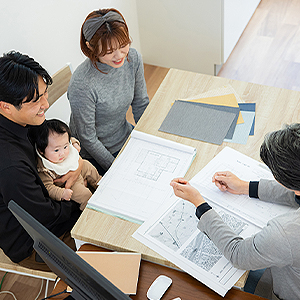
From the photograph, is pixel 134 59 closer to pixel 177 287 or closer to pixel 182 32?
pixel 177 287

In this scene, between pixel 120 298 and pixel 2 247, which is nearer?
pixel 120 298

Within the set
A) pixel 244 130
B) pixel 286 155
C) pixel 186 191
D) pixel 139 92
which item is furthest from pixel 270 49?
pixel 286 155

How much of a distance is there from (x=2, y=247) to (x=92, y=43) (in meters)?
0.94

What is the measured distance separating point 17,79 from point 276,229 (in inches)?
39.0

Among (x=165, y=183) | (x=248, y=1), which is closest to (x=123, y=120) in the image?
(x=165, y=183)

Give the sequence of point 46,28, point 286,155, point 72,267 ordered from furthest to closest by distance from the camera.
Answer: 1. point 46,28
2. point 286,155
3. point 72,267

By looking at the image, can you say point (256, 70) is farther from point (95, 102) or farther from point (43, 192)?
point (43, 192)

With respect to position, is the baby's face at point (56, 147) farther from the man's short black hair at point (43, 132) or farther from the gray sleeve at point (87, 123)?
the gray sleeve at point (87, 123)

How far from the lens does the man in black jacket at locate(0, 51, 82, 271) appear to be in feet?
Result: 4.24

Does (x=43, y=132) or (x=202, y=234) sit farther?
(x=43, y=132)

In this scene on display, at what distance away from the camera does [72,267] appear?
0.79 meters

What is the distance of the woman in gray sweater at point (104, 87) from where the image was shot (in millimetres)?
1595

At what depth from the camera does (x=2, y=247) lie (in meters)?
1.45

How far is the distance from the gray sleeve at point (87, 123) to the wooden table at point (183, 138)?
0.26m
